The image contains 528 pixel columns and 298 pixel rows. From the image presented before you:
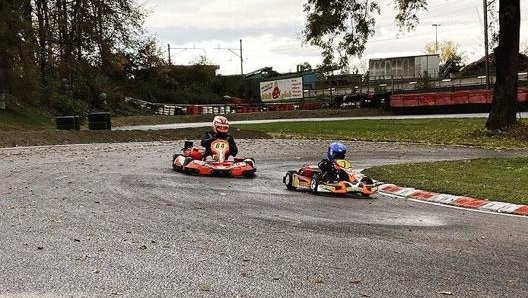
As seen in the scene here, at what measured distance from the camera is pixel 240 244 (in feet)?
23.8

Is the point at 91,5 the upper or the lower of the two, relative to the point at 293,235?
upper

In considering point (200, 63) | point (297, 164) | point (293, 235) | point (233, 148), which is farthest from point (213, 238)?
point (200, 63)

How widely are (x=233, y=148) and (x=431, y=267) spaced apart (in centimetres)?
900

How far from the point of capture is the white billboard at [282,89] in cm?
6688

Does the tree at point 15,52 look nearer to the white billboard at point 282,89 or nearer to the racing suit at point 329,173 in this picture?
the racing suit at point 329,173

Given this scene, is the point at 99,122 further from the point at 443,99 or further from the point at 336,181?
the point at 336,181

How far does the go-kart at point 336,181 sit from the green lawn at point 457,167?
3.90ft

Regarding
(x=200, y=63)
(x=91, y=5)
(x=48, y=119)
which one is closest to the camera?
(x=48, y=119)

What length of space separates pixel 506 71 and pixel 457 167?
11.0 m

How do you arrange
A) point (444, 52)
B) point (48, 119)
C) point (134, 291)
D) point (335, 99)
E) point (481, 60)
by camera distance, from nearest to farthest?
point (134, 291), point (48, 119), point (335, 99), point (481, 60), point (444, 52)

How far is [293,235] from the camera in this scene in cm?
779

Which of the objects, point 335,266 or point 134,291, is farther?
point 335,266

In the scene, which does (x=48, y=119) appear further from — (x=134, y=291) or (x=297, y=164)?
(x=134, y=291)

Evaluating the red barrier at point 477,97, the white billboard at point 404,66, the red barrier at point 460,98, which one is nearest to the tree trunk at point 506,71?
the red barrier at point 477,97
